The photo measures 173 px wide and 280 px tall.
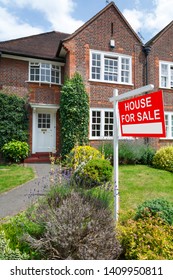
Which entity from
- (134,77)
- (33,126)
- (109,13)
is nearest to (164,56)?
(134,77)

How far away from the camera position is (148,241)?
2803 mm

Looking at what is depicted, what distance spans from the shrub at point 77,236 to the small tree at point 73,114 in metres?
9.09

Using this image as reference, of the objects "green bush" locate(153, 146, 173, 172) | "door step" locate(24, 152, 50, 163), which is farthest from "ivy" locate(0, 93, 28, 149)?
"green bush" locate(153, 146, 173, 172)

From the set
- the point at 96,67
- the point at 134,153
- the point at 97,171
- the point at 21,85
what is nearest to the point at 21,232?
the point at 97,171

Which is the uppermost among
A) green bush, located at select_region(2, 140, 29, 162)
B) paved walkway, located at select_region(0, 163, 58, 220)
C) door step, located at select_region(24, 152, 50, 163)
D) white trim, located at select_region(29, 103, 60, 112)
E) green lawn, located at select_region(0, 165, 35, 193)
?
white trim, located at select_region(29, 103, 60, 112)

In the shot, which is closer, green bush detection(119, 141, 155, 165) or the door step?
green bush detection(119, 141, 155, 165)

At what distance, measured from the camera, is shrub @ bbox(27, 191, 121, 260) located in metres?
2.71

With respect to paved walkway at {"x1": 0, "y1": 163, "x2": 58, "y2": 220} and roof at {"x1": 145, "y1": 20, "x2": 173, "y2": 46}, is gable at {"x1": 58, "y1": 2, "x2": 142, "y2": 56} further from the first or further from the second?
paved walkway at {"x1": 0, "y1": 163, "x2": 58, "y2": 220}

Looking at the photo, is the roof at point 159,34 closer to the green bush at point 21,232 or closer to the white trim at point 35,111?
the white trim at point 35,111

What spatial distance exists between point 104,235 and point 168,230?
101 centimetres

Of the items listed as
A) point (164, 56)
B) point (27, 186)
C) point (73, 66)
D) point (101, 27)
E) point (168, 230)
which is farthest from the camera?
point (164, 56)

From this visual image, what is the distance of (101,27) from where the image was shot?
13398mm

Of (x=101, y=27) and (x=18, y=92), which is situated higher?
(x=101, y=27)
